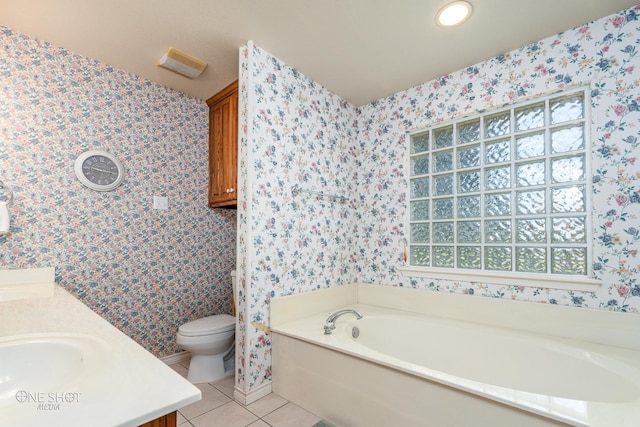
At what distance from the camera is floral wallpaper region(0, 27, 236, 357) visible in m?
1.90

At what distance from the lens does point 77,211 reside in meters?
2.08

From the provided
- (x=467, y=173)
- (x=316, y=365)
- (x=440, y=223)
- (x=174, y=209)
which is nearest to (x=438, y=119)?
(x=467, y=173)

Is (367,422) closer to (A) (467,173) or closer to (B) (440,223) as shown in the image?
(B) (440,223)

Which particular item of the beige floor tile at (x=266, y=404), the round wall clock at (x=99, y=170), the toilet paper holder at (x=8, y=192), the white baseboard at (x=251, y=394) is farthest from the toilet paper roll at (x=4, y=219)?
the beige floor tile at (x=266, y=404)

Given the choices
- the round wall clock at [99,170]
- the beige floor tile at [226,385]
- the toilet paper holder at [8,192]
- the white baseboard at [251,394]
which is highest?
the round wall clock at [99,170]

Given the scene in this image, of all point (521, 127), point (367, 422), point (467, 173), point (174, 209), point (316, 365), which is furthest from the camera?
point (174, 209)

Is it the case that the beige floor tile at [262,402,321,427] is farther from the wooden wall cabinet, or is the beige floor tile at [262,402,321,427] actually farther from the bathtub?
the wooden wall cabinet

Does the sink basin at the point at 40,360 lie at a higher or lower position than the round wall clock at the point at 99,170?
lower

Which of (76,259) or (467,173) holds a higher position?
(467,173)

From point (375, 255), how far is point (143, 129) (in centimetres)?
220

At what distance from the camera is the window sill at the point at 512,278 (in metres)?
1.76

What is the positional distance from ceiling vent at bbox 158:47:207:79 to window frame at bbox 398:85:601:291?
1720 mm

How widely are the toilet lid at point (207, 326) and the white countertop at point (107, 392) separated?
1156mm

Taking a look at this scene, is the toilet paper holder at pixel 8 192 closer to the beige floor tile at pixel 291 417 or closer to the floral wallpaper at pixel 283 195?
the floral wallpaper at pixel 283 195
